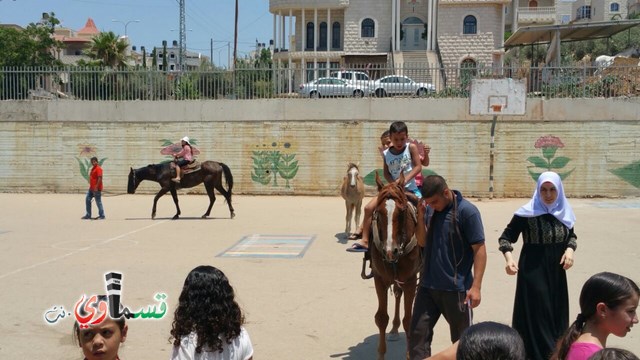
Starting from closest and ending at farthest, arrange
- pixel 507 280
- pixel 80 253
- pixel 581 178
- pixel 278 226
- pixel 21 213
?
pixel 507 280
pixel 80 253
pixel 278 226
pixel 21 213
pixel 581 178

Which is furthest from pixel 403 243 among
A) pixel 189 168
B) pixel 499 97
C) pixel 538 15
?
pixel 538 15

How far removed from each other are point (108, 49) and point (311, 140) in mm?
26100

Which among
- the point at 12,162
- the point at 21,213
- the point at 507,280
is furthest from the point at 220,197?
the point at 507,280

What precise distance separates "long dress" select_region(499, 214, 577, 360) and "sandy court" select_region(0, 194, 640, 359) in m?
2.12

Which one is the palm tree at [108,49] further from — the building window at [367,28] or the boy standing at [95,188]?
the boy standing at [95,188]

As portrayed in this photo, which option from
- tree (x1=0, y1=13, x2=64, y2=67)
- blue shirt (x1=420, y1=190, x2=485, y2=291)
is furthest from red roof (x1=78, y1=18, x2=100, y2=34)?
blue shirt (x1=420, y1=190, x2=485, y2=291)

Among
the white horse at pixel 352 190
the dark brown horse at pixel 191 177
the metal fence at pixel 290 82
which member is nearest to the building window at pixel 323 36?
the metal fence at pixel 290 82

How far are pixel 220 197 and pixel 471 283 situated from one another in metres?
18.9

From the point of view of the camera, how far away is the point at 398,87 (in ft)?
79.6

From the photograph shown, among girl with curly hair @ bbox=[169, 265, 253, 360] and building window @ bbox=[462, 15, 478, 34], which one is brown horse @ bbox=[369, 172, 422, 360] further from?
building window @ bbox=[462, 15, 478, 34]

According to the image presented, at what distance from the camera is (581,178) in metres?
23.1

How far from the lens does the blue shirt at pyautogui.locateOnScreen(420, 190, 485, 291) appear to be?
5430mm

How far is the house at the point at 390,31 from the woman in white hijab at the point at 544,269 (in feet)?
147

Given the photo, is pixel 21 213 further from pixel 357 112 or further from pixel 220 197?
pixel 357 112
